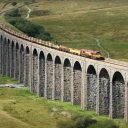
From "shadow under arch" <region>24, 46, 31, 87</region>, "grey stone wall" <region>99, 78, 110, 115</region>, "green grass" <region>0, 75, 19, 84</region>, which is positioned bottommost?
"grey stone wall" <region>99, 78, 110, 115</region>

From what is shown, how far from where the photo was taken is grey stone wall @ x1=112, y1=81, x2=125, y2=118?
9250cm

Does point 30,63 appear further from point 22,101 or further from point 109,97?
point 109,97

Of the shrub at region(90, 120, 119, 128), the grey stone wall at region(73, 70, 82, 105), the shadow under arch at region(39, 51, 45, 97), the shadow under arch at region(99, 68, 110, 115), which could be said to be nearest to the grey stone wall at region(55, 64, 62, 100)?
the shadow under arch at region(39, 51, 45, 97)

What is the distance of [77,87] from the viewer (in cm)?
10850

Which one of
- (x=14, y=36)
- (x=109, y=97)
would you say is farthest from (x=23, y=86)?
(x=109, y=97)

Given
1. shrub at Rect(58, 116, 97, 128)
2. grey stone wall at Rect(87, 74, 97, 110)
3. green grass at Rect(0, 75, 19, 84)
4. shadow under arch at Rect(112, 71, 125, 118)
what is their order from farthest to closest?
1. green grass at Rect(0, 75, 19, 84)
2. grey stone wall at Rect(87, 74, 97, 110)
3. shadow under arch at Rect(112, 71, 125, 118)
4. shrub at Rect(58, 116, 97, 128)

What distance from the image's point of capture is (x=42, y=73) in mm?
125562

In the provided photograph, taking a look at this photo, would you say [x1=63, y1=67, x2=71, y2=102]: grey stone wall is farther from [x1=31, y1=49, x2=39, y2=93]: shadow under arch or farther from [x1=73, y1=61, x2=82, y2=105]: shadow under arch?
[x1=31, y1=49, x2=39, y2=93]: shadow under arch

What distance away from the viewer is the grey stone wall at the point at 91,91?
101 meters

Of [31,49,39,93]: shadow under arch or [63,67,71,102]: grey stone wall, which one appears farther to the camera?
[31,49,39,93]: shadow under arch

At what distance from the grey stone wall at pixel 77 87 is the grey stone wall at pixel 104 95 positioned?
1021 centimetres

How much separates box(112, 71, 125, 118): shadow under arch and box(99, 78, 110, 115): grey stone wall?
260cm

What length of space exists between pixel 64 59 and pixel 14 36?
136 ft

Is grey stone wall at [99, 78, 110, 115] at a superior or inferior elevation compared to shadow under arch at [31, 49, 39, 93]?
inferior
